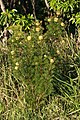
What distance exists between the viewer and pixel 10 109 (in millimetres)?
4121

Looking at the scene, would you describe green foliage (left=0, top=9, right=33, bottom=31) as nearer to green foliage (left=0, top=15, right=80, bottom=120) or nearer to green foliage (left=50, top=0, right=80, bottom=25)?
green foliage (left=50, top=0, right=80, bottom=25)

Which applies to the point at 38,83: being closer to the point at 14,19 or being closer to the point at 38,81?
the point at 38,81

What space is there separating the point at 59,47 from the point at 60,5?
1.18 m

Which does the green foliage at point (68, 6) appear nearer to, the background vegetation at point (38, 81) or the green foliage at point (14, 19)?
the green foliage at point (14, 19)

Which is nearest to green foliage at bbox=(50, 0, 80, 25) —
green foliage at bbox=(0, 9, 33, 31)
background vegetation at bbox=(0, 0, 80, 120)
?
green foliage at bbox=(0, 9, 33, 31)

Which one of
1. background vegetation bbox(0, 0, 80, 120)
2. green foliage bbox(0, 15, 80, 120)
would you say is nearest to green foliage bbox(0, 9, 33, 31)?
background vegetation bbox(0, 0, 80, 120)

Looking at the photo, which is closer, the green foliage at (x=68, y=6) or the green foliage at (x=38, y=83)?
the green foliage at (x=38, y=83)

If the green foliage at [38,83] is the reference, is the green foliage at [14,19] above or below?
above

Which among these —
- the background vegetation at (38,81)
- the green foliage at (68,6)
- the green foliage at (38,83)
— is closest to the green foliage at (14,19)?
the green foliage at (68,6)

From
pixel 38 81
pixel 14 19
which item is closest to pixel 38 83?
pixel 38 81

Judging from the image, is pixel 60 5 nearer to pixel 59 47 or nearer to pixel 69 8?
pixel 69 8

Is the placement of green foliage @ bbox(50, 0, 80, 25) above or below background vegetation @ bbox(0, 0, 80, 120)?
above

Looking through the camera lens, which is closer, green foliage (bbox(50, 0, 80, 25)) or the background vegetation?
the background vegetation

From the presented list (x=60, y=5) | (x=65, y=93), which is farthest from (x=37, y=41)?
(x=60, y=5)
